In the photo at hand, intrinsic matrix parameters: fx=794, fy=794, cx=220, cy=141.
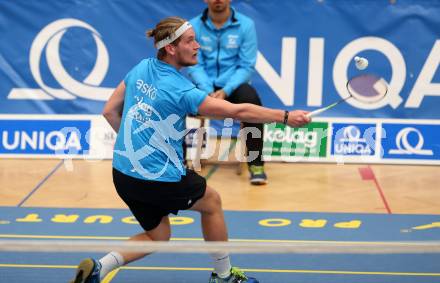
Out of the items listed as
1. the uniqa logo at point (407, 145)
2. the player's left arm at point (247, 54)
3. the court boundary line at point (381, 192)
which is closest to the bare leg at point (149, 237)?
the court boundary line at point (381, 192)

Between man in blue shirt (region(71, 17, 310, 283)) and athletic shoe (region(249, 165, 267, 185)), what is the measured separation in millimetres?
3055

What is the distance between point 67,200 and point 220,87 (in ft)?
6.40

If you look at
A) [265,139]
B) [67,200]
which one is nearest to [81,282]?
[67,200]

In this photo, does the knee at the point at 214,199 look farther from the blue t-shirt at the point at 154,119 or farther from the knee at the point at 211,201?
the blue t-shirt at the point at 154,119

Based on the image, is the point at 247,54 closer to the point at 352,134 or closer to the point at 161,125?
the point at 352,134

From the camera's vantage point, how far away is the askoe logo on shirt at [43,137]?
28.8ft

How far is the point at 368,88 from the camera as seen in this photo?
5.47m

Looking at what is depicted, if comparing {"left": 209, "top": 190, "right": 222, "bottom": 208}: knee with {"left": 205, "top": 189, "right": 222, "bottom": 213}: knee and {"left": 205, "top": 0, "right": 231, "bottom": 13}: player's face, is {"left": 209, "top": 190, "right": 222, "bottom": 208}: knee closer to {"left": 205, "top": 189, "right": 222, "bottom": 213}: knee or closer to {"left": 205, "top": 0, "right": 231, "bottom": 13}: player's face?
{"left": 205, "top": 189, "right": 222, "bottom": 213}: knee

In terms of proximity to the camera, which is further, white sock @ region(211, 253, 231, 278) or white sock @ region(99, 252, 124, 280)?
white sock @ region(211, 253, 231, 278)

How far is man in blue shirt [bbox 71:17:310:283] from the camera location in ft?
15.4

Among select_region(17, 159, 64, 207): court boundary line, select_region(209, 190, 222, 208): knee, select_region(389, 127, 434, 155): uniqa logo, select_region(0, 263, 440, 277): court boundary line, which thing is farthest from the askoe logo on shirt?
select_region(209, 190, 222, 208): knee

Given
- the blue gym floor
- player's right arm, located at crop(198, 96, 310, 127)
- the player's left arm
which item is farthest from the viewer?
the player's left arm

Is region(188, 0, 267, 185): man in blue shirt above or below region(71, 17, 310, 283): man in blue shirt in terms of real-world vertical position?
above

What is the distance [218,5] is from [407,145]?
2.59m
